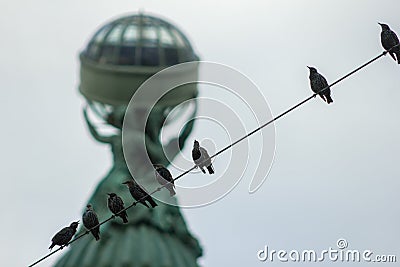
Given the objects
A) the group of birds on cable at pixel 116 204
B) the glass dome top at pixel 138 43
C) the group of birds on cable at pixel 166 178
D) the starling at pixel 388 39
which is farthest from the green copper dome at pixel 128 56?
the starling at pixel 388 39

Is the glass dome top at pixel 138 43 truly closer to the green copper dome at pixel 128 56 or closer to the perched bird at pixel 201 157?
the green copper dome at pixel 128 56

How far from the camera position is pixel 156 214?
26.5 m

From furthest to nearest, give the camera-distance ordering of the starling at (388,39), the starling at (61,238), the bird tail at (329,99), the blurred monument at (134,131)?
the blurred monument at (134,131), the starling at (388,39), the bird tail at (329,99), the starling at (61,238)

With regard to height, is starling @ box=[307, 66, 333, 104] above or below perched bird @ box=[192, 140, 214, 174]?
above

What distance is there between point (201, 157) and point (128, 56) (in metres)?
12.3

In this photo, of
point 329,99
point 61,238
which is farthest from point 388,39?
point 61,238

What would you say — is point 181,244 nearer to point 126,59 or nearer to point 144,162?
point 144,162

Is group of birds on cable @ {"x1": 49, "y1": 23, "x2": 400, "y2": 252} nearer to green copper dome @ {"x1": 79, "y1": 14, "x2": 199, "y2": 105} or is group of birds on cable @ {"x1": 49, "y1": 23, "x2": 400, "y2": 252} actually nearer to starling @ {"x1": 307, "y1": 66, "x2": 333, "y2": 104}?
starling @ {"x1": 307, "y1": 66, "x2": 333, "y2": 104}

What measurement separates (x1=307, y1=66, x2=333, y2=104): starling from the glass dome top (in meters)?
12.1

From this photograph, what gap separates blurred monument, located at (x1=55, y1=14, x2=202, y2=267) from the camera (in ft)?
85.0

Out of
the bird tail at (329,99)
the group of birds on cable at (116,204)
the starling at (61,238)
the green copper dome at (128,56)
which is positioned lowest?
the starling at (61,238)

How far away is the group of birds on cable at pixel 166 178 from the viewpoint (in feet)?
49.2

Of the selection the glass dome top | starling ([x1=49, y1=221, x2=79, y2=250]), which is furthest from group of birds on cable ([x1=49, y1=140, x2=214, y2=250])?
the glass dome top

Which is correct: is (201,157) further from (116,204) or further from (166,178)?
(116,204)
